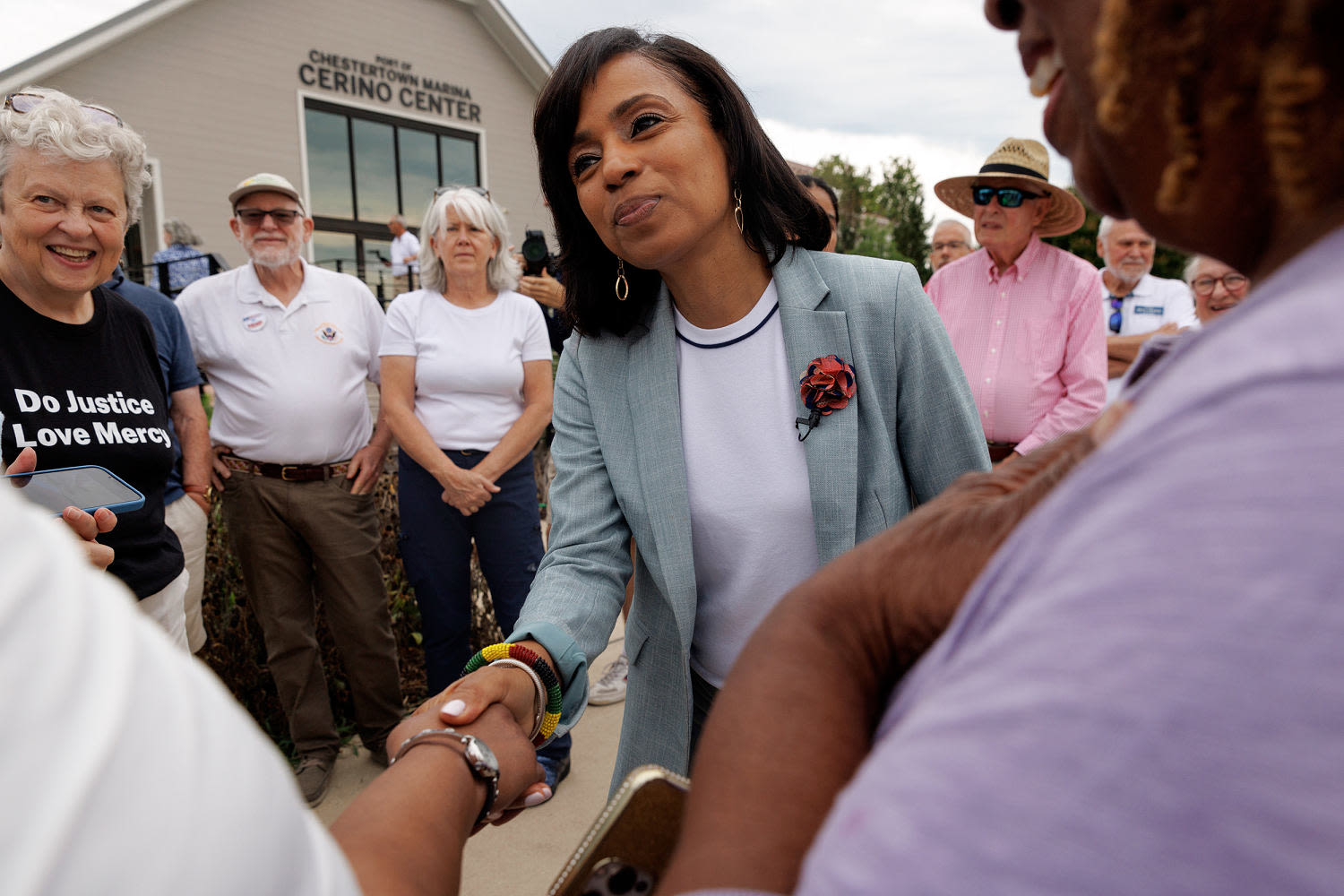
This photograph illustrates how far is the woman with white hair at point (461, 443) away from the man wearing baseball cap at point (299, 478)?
20 cm

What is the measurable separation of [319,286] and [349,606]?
1.49 m

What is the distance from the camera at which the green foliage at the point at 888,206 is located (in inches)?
822

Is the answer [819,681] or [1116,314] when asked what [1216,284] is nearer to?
[1116,314]

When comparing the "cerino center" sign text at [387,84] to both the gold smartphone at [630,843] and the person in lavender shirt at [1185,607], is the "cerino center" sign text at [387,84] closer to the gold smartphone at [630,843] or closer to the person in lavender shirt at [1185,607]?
the gold smartphone at [630,843]

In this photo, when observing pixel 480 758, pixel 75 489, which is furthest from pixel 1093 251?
pixel 480 758

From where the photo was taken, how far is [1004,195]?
4387 millimetres

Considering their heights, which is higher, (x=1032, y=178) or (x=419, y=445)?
(x=1032, y=178)

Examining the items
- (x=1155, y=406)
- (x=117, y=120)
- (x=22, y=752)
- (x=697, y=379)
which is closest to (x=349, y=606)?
(x=117, y=120)

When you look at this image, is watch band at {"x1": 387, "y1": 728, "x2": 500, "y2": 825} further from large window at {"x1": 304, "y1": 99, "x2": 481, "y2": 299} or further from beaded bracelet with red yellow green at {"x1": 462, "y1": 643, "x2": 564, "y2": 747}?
large window at {"x1": 304, "y1": 99, "x2": 481, "y2": 299}

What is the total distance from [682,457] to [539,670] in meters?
0.63

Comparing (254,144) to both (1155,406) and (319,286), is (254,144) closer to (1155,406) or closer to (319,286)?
(319,286)

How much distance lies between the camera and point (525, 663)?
1436 millimetres

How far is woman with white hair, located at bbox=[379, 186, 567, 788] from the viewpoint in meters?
3.96

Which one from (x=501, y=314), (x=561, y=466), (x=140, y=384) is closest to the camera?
(x=561, y=466)
